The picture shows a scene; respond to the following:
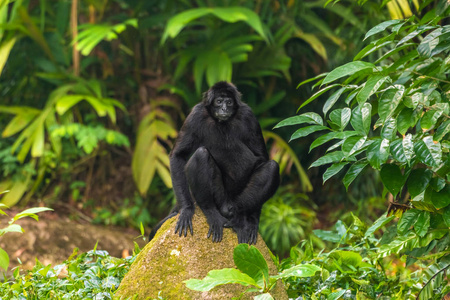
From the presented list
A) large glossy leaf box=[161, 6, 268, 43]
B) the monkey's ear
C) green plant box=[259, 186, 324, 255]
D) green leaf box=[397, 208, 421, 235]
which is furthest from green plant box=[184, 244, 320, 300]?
green plant box=[259, 186, 324, 255]

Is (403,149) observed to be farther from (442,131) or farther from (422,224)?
(422,224)

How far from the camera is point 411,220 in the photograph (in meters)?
3.29

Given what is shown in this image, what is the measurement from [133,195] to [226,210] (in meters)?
4.79

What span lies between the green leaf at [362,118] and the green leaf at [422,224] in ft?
2.36

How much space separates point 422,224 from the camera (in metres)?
3.25

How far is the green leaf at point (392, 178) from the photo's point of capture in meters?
3.01

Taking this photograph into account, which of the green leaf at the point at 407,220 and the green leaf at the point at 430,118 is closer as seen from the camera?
the green leaf at the point at 430,118

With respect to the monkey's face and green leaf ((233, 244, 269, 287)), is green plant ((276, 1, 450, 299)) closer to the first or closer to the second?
green leaf ((233, 244, 269, 287))

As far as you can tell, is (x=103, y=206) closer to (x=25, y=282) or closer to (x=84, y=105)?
(x=84, y=105)

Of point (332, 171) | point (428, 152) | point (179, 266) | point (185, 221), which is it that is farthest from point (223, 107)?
point (428, 152)

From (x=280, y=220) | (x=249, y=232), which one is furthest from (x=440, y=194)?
(x=280, y=220)

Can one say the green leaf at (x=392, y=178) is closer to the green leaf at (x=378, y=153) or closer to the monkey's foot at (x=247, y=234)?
the green leaf at (x=378, y=153)

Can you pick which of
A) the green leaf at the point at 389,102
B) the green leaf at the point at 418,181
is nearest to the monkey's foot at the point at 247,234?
the green leaf at the point at 418,181

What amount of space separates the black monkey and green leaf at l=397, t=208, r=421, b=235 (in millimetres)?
1057
